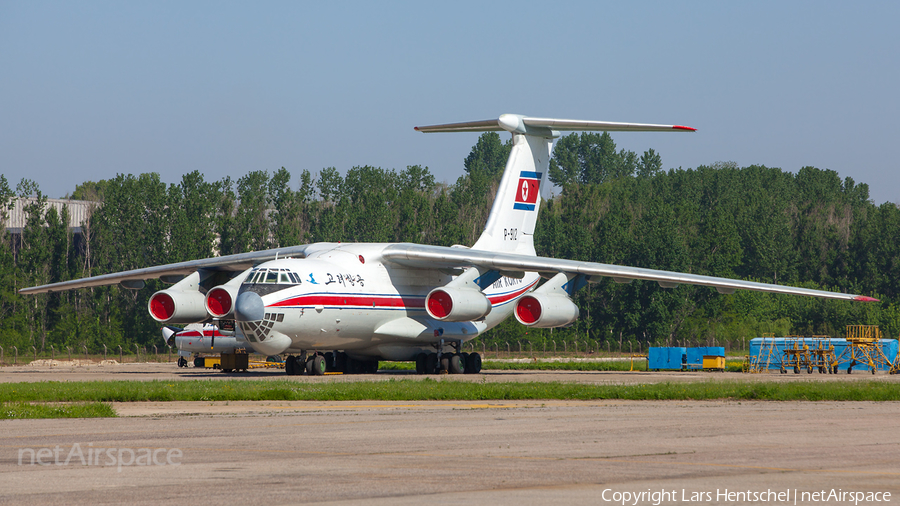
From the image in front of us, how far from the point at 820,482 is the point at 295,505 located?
3430 millimetres

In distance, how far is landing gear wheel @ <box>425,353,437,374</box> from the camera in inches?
1156

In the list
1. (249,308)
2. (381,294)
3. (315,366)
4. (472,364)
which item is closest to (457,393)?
(249,308)

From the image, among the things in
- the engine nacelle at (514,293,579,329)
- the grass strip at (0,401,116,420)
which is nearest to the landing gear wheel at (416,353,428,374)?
the engine nacelle at (514,293,579,329)

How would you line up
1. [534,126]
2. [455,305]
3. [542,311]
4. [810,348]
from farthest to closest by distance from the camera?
[810,348], [534,126], [542,311], [455,305]

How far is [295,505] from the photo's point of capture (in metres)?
6.31

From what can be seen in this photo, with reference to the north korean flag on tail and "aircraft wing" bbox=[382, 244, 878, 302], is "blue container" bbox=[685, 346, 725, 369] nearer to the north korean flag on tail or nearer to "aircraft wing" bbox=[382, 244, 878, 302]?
the north korean flag on tail

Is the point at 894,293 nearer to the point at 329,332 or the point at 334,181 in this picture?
the point at 334,181

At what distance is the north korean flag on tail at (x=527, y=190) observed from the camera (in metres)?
33.2

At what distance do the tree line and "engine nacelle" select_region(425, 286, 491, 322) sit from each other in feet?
117

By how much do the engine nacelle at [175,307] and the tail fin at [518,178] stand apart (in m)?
8.53

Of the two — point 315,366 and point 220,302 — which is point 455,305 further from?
point 220,302

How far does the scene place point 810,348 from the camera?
3634 cm

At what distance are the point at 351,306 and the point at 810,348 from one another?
58.6ft

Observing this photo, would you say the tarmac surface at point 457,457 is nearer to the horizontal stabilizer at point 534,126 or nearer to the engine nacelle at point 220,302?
the engine nacelle at point 220,302
